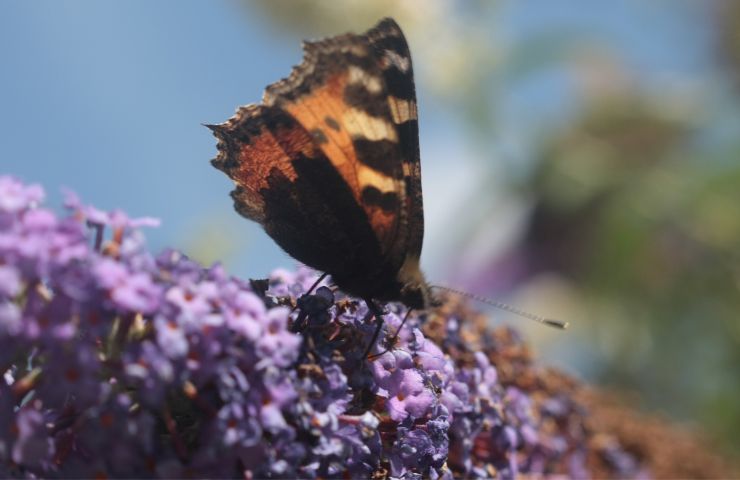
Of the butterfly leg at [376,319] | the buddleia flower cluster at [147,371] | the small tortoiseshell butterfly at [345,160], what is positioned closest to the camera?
the buddleia flower cluster at [147,371]

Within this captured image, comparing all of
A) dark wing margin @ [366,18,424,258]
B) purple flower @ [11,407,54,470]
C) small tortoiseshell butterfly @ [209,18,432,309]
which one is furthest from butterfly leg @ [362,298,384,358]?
purple flower @ [11,407,54,470]

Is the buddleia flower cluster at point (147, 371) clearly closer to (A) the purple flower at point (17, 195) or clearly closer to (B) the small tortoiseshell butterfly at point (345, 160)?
(A) the purple flower at point (17, 195)

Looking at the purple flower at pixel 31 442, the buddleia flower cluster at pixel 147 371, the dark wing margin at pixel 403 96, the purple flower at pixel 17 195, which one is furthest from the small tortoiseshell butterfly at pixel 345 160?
the purple flower at pixel 31 442

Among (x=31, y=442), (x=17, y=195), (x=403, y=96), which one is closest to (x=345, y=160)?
(x=403, y=96)

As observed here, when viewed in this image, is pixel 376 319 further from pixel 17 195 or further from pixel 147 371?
pixel 17 195

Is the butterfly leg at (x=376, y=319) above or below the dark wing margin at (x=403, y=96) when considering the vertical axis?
below

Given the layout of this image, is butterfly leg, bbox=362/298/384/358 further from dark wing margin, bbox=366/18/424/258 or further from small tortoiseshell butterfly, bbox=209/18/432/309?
dark wing margin, bbox=366/18/424/258
